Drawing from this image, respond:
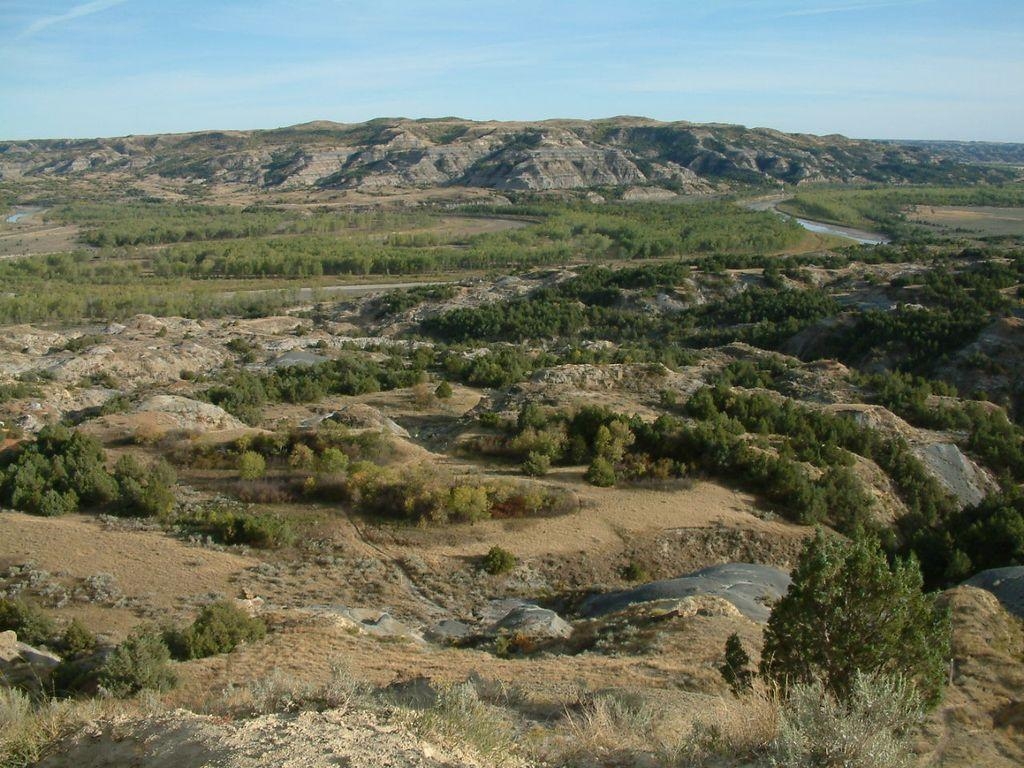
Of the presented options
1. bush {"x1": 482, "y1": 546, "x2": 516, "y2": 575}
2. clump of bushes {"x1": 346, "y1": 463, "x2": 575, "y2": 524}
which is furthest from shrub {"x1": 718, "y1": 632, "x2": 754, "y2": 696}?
clump of bushes {"x1": 346, "y1": 463, "x2": 575, "y2": 524}

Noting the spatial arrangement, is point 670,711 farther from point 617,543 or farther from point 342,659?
point 617,543

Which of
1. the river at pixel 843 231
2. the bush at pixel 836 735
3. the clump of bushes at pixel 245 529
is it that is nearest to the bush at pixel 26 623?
the clump of bushes at pixel 245 529

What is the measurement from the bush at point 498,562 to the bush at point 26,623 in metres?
7.47

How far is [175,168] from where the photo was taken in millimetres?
197750

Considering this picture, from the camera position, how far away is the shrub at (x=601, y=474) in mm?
19578

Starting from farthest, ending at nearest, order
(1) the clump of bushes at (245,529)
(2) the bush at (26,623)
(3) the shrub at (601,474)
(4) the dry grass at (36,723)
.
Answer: (3) the shrub at (601,474) < (1) the clump of bushes at (245,529) < (2) the bush at (26,623) < (4) the dry grass at (36,723)

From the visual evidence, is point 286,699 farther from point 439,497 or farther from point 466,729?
point 439,497

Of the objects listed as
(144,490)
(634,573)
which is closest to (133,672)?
(144,490)

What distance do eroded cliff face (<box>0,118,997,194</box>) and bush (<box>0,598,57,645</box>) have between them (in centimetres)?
14347

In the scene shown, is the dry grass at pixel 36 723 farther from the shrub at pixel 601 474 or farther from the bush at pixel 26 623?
the shrub at pixel 601 474

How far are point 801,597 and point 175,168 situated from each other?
21509cm

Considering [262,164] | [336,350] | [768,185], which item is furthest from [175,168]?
[336,350]

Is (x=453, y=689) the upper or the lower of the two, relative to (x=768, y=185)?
lower

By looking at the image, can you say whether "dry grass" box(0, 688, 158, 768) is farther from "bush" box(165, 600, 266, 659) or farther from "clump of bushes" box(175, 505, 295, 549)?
"clump of bushes" box(175, 505, 295, 549)
